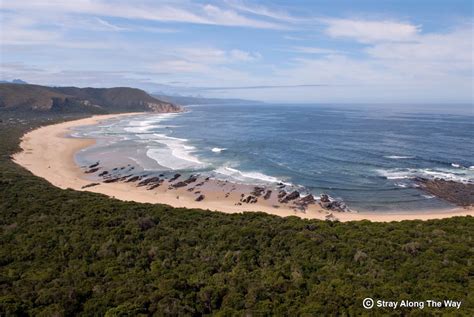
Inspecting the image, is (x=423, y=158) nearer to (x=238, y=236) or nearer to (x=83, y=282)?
(x=238, y=236)

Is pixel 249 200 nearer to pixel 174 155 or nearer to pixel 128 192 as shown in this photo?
pixel 128 192

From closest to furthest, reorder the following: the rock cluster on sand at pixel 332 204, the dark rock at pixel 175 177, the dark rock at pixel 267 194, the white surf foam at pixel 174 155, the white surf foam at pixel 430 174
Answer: the rock cluster on sand at pixel 332 204
the dark rock at pixel 267 194
the white surf foam at pixel 430 174
the dark rock at pixel 175 177
the white surf foam at pixel 174 155

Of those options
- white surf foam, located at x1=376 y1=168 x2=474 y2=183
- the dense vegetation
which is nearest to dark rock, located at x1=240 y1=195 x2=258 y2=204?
the dense vegetation

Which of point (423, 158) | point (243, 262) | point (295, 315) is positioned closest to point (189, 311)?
point (295, 315)

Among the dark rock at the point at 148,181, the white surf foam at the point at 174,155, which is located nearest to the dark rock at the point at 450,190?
the white surf foam at the point at 174,155

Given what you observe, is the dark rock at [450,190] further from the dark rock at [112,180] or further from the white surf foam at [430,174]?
the dark rock at [112,180]

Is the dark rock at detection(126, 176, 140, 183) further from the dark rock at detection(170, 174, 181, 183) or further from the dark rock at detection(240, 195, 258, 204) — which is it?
the dark rock at detection(240, 195, 258, 204)
